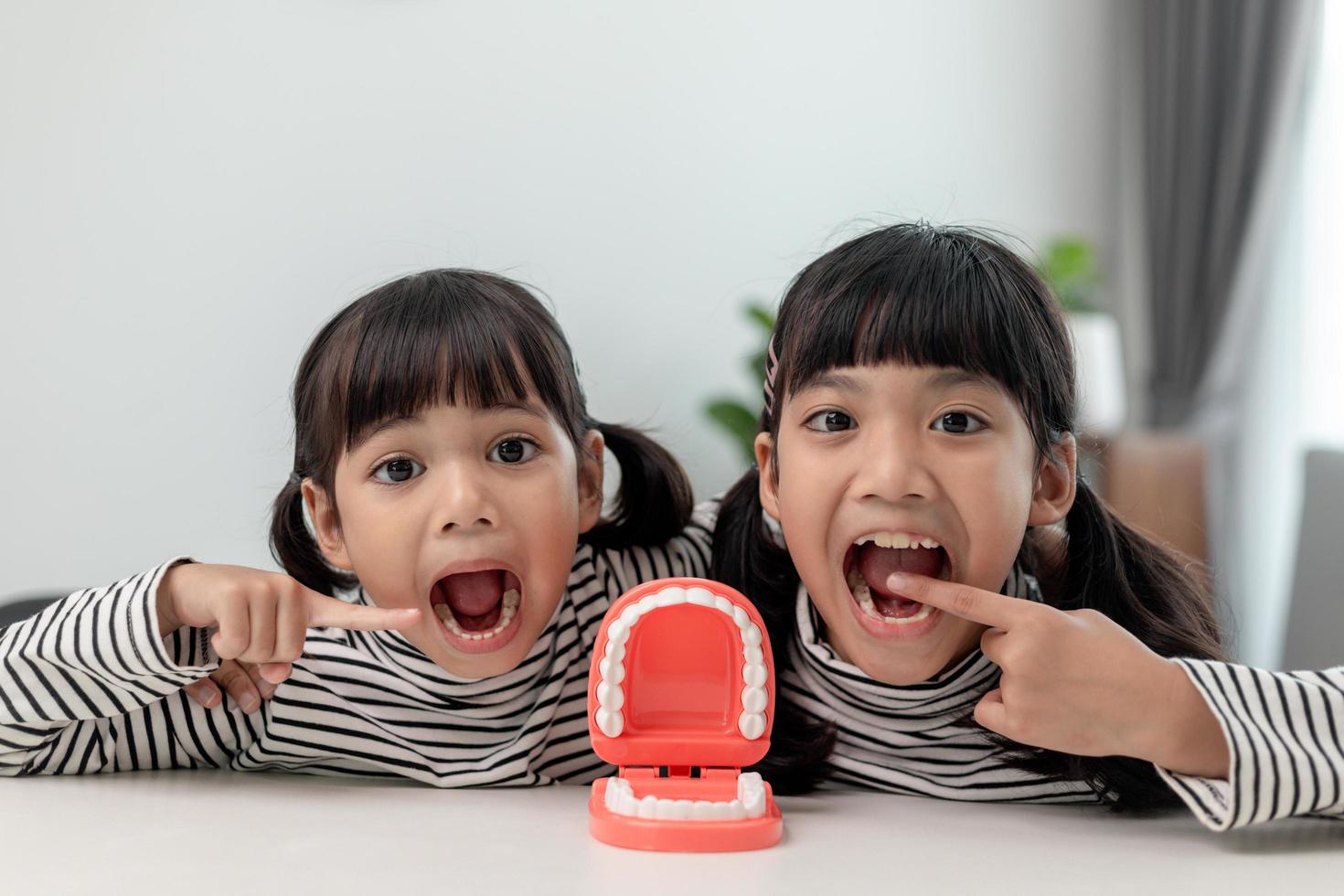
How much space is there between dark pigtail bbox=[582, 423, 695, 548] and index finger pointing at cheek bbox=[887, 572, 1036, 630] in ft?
1.10

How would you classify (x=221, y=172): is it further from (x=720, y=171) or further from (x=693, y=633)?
(x=693, y=633)

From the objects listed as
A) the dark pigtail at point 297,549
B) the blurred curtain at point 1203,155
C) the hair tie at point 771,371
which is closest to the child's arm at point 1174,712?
the hair tie at point 771,371

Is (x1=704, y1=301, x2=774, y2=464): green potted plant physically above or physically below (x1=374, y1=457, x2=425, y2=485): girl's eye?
below

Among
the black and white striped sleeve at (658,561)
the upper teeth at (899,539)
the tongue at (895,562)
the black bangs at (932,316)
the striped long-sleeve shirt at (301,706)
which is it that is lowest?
the striped long-sleeve shirt at (301,706)

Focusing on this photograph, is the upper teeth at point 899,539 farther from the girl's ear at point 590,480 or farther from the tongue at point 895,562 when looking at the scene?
the girl's ear at point 590,480

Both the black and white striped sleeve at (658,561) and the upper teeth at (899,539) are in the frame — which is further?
the black and white striped sleeve at (658,561)

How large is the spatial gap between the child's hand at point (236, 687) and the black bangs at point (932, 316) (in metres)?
0.49

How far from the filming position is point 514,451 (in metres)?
0.96

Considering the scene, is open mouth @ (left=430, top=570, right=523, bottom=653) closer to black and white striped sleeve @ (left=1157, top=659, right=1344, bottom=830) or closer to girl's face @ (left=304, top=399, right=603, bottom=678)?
girl's face @ (left=304, top=399, right=603, bottom=678)

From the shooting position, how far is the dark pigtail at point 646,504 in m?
1.15

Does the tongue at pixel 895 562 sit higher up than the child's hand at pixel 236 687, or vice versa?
the tongue at pixel 895 562

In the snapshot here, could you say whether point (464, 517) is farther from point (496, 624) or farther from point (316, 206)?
point (316, 206)

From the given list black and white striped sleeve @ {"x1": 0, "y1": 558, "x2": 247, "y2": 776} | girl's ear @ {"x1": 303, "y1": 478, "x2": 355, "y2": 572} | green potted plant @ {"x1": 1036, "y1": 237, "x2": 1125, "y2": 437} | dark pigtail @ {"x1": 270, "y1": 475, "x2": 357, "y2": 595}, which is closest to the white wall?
green potted plant @ {"x1": 1036, "y1": 237, "x2": 1125, "y2": 437}

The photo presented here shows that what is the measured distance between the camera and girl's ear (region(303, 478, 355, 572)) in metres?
1.02
